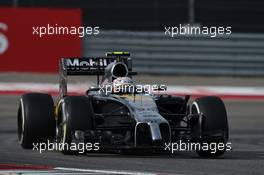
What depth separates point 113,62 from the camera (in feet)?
40.5

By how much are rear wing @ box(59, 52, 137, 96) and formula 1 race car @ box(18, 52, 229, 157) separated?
17 cm

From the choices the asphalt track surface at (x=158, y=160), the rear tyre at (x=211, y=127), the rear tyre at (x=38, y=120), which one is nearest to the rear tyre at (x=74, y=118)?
the asphalt track surface at (x=158, y=160)

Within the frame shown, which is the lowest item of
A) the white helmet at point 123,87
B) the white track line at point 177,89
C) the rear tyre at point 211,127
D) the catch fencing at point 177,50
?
the rear tyre at point 211,127

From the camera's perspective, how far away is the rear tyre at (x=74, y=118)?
35.4 ft

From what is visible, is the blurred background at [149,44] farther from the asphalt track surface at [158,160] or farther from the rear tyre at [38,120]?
the rear tyre at [38,120]

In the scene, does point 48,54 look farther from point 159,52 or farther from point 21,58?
point 159,52

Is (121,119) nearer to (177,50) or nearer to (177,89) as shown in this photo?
(177,89)

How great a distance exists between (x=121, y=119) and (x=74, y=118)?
677 millimetres

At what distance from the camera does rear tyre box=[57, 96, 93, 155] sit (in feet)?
35.4

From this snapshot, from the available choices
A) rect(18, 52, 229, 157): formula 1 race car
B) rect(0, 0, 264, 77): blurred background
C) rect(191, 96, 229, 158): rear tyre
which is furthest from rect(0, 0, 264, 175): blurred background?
rect(191, 96, 229, 158): rear tyre

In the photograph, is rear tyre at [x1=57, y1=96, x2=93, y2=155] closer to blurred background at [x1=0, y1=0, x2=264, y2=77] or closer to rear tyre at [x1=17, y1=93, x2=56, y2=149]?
rear tyre at [x1=17, y1=93, x2=56, y2=149]

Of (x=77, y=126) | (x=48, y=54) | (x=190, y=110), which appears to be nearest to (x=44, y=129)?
(x=77, y=126)

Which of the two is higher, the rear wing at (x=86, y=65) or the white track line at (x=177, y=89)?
the rear wing at (x=86, y=65)

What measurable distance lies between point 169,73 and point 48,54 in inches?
114
